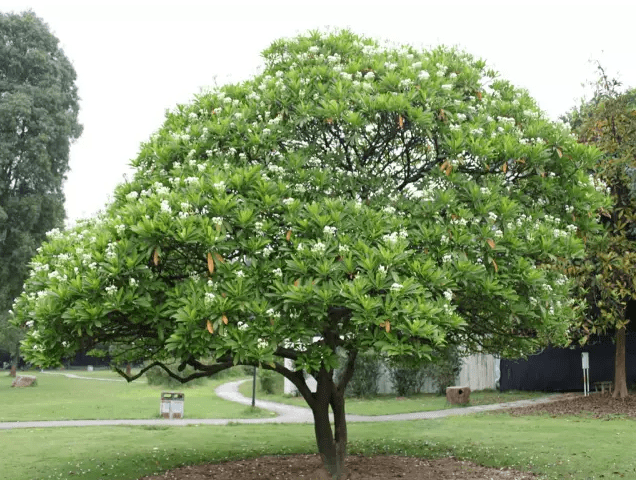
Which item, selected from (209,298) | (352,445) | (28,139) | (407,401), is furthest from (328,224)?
(28,139)

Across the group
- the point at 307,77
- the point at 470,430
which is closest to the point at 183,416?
the point at 470,430

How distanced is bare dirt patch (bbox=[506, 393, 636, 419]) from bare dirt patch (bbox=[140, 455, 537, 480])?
33.2ft

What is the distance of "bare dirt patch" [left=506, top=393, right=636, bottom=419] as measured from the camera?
20.8 m

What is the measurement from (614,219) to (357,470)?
1511 centimetres

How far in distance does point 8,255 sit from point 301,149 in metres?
26.8

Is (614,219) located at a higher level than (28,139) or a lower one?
lower

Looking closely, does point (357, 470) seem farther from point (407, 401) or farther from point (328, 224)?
point (407, 401)

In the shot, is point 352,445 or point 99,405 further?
point 99,405

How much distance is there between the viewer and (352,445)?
15.1 metres

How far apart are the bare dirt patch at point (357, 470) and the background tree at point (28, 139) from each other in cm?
→ 2284

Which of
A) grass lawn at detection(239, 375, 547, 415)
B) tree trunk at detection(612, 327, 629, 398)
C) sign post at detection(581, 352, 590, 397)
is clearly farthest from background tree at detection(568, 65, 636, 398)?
grass lawn at detection(239, 375, 547, 415)

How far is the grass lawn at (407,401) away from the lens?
982 inches

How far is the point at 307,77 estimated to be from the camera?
10.1 m

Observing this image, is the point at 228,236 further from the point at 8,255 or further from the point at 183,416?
the point at 8,255
